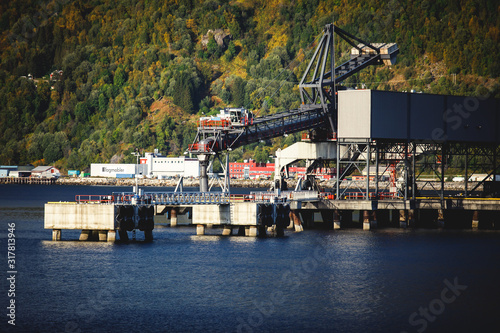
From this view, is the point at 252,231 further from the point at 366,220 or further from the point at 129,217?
the point at 366,220

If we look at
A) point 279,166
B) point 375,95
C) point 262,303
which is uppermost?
point 375,95

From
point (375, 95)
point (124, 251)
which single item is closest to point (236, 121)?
point (375, 95)

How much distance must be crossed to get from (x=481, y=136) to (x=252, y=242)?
38.0 m

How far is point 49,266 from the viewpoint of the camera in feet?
217

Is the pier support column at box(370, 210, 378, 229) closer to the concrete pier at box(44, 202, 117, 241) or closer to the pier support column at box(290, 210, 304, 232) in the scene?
the pier support column at box(290, 210, 304, 232)

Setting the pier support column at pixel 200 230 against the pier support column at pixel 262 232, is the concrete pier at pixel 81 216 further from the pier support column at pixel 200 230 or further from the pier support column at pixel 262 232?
the pier support column at pixel 262 232

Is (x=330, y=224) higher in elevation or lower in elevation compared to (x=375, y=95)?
lower

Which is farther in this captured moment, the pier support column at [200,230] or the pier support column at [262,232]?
the pier support column at [200,230]

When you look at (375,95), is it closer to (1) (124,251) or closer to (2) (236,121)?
(2) (236,121)

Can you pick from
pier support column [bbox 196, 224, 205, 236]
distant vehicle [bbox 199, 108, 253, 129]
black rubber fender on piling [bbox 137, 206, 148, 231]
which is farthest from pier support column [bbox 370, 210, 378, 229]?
black rubber fender on piling [bbox 137, 206, 148, 231]

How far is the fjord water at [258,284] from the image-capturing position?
162 ft

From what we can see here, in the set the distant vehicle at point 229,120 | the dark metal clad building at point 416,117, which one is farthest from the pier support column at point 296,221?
the distant vehicle at point 229,120

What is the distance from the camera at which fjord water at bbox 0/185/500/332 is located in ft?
162

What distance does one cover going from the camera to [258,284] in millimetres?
59875
